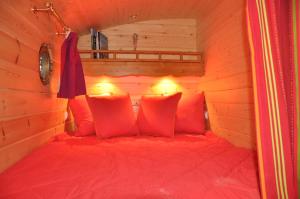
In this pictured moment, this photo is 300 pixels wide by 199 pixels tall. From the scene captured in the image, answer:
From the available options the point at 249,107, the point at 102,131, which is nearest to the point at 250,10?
the point at 249,107

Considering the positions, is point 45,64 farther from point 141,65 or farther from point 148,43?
point 148,43

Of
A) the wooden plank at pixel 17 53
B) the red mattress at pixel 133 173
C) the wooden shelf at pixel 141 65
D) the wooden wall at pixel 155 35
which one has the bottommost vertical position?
the red mattress at pixel 133 173

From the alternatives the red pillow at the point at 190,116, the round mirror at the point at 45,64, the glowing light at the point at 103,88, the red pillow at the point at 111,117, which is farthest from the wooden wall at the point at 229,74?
the round mirror at the point at 45,64

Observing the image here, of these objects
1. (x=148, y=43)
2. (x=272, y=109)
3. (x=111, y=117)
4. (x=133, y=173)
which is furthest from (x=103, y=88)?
(x=272, y=109)

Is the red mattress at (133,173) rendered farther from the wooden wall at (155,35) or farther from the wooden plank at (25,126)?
the wooden wall at (155,35)

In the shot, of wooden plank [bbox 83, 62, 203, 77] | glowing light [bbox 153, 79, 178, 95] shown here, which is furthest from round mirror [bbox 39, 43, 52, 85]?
glowing light [bbox 153, 79, 178, 95]

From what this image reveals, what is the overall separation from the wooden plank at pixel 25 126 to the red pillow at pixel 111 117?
1.15ft

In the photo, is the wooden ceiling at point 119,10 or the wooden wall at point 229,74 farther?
the wooden ceiling at point 119,10

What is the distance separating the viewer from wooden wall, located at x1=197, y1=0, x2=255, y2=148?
168cm

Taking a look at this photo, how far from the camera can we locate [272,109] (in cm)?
76

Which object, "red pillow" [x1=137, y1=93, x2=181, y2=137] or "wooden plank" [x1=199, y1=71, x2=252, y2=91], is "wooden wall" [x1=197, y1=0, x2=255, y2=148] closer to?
"wooden plank" [x1=199, y1=71, x2=252, y2=91]

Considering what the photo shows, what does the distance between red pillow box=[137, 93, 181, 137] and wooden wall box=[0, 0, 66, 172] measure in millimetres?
779

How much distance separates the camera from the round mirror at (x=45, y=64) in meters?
1.66

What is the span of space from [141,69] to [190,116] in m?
0.71
